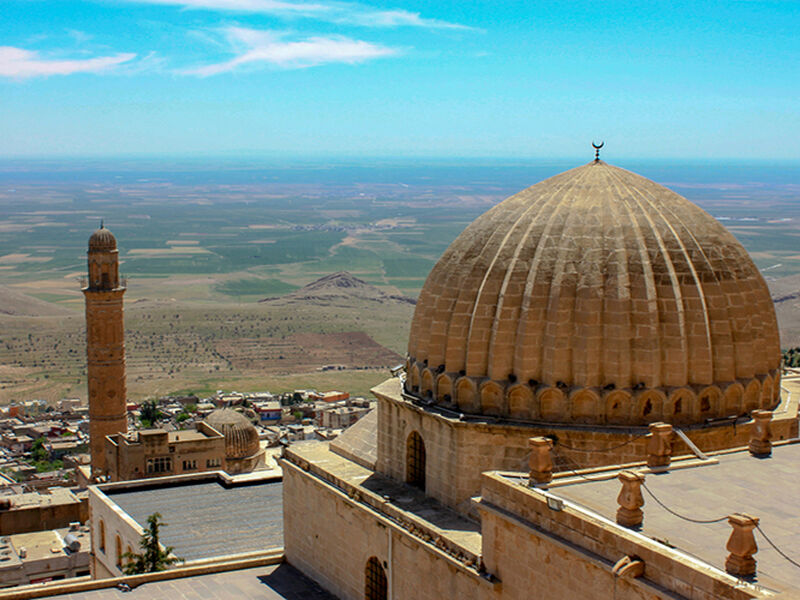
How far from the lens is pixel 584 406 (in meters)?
13.2

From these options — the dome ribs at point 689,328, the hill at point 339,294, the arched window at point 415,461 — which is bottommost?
the hill at point 339,294

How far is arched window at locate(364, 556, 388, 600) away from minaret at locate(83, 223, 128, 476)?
89.8 feet

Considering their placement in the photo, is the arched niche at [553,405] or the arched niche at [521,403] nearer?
the arched niche at [553,405]

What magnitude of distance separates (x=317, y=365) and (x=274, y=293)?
187 feet

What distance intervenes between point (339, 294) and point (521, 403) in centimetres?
11672

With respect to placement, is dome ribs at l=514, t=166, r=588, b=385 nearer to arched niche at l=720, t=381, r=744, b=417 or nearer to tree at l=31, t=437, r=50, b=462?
arched niche at l=720, t=381, r=744, b=417

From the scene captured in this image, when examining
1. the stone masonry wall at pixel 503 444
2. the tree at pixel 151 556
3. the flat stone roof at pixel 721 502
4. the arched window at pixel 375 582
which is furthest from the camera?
the tree at pixel 151 556

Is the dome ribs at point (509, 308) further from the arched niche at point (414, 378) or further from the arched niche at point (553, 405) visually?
the arched niche at point (414, 378)

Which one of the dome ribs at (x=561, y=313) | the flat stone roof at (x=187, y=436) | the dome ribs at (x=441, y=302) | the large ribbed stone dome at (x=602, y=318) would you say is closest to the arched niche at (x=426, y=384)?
the large ribbed stone dome at (x=602, y=318)

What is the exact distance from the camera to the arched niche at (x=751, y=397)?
13719mm

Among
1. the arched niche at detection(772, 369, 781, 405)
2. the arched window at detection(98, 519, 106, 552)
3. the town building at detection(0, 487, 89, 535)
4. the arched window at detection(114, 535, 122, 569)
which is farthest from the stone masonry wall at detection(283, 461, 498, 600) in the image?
the town building at detection(0, 487, 89, 535)

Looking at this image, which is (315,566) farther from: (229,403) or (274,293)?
(274,293)

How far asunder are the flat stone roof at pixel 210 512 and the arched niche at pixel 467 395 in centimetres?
760

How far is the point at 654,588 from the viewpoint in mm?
9500
